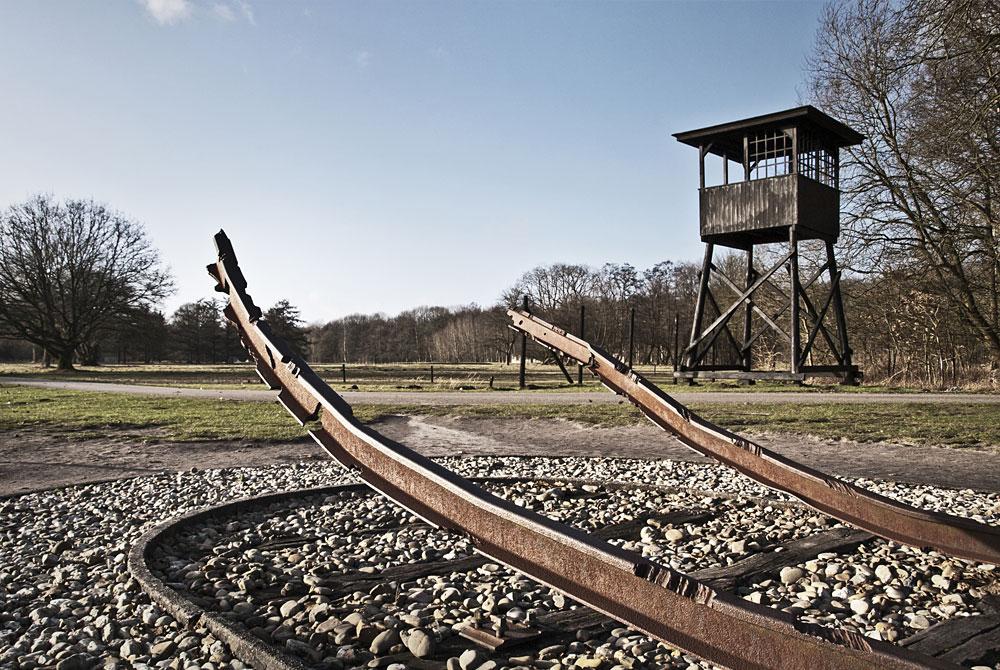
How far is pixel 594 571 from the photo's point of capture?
6.25 feet

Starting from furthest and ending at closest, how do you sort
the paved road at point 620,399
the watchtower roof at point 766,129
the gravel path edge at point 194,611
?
the watchtower roof at point 766,129 → the paved road at point 620,399 → the gravel path edge at point 194,611

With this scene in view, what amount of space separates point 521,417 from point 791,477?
38.6 ft

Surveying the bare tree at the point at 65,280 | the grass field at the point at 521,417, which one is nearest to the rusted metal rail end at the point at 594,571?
the grass field at the point at 521,417

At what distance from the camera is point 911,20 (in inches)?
407

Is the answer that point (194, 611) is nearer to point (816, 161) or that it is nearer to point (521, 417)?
point (521, 417)

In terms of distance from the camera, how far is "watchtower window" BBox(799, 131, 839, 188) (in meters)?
19.5

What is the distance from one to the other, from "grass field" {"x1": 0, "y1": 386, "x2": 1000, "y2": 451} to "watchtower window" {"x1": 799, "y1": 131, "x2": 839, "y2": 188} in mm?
7080

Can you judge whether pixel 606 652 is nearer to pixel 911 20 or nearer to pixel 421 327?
Result: pixel 911 20

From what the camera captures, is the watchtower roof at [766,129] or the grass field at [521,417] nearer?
the grass field at [521,417]

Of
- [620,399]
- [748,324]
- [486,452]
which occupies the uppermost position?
[748,324]

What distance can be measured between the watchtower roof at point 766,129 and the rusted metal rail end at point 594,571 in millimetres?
19111

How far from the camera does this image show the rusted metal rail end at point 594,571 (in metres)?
1.65

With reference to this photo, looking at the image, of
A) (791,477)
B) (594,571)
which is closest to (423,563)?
(791,477)

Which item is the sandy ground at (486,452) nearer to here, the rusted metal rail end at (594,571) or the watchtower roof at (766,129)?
the rusted metal rail end at (594,571)
